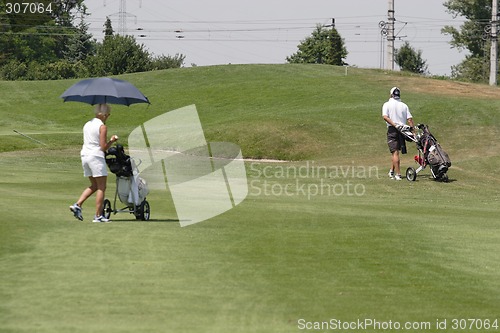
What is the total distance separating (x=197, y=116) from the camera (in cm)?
5800

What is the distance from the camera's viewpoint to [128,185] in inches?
706

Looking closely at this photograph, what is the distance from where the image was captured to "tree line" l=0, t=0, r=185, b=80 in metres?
107

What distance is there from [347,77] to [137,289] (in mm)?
58957

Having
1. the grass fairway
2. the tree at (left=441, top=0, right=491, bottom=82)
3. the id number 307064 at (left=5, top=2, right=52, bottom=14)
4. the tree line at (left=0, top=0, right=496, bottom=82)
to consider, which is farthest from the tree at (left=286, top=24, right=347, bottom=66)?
the grass fairway

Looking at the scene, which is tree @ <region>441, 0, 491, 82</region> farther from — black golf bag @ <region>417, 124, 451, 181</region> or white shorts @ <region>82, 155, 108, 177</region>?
white shorts @ <region>82, 155, 108, 177</region>

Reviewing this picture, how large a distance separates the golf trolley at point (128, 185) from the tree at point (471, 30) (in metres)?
119

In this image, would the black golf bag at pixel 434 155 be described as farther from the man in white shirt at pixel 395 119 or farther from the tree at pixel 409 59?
the tree at pixel 409 59

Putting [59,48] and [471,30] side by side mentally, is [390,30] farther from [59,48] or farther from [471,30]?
[59,48]

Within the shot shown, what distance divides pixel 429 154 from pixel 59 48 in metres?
138

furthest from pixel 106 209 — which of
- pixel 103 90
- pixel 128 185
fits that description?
pixel 103 90

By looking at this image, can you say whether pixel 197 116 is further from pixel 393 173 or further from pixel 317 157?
pixel 393 173

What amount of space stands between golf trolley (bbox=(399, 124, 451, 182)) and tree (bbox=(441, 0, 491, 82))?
346ft

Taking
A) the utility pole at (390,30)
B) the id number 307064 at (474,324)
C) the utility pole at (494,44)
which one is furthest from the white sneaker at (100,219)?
the utility pole at (390,30)

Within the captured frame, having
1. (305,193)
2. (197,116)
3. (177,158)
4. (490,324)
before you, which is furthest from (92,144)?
(197,116)
